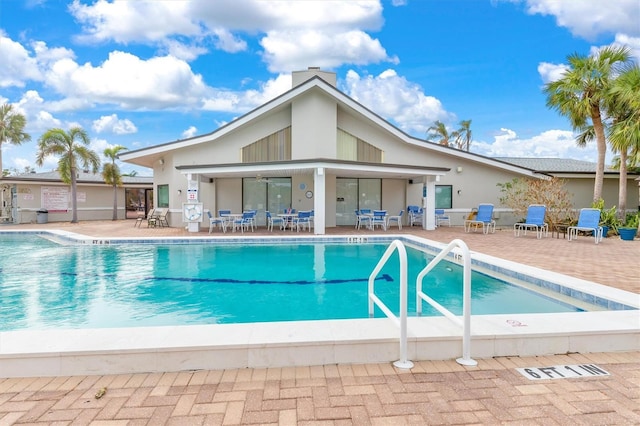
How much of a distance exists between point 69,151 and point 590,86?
2373 cm

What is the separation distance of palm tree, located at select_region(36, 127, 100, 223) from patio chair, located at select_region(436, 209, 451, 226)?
17738 mm

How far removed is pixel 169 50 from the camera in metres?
19.7

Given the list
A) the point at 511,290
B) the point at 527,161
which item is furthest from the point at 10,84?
the point at 527,161

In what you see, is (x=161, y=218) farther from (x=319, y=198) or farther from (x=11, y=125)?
(x=11, y=125)

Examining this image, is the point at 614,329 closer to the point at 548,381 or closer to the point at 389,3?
the point at 548,381

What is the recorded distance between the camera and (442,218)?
18.2m

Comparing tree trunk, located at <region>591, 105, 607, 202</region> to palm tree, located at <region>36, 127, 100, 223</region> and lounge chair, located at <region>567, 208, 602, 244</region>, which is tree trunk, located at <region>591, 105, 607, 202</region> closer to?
lounge chair, located at <region>567, 208, 602, 244</region>

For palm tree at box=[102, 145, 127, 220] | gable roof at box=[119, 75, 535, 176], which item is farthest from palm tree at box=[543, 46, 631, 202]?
palm tree at box=[102, 145, 127, 220]

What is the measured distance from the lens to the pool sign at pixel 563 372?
284 centimetres

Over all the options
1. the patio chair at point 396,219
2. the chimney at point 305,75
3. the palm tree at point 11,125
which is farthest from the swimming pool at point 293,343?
the palm tree at point 11,125

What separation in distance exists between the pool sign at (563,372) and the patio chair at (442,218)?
15.2 m

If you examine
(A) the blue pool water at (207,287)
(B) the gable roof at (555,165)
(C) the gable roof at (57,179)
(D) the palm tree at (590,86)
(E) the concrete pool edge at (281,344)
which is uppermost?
(D) the palm tree at (590,86)

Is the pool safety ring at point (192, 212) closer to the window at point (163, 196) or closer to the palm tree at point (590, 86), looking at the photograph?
the window at point (163, 196)

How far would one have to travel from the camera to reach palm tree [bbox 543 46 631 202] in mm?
14211
